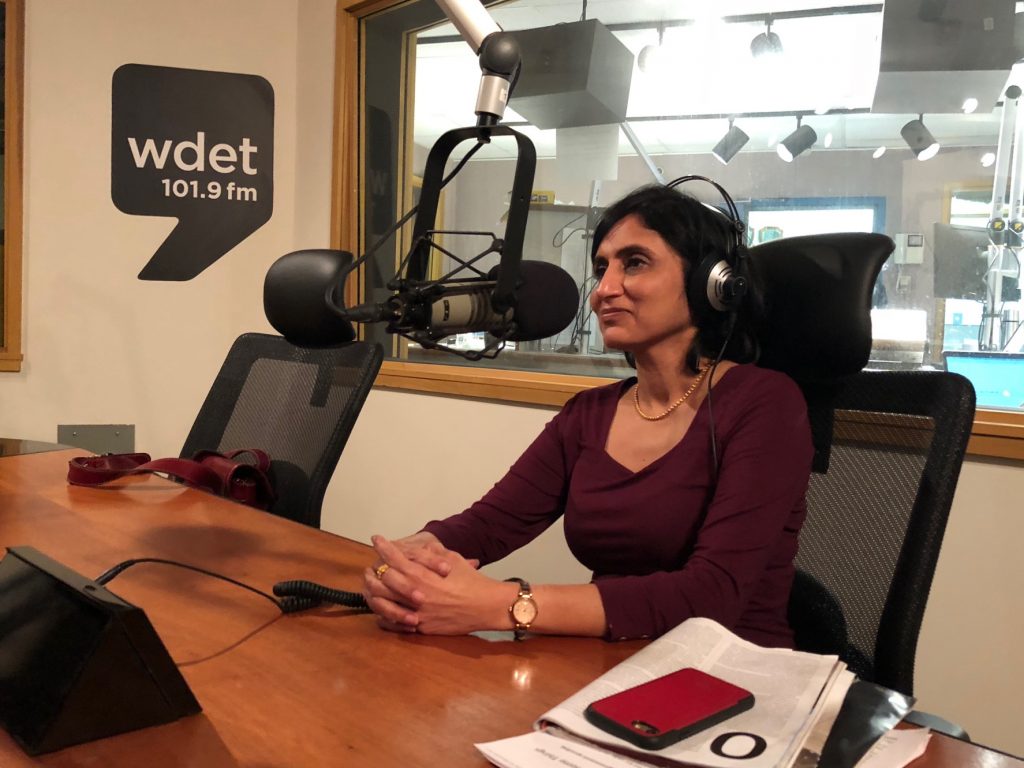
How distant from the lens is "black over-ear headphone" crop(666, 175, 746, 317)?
1255 mm

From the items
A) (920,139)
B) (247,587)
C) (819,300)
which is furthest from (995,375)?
(247,587)

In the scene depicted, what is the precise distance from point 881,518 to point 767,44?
1670 mm

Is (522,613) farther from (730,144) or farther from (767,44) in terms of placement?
(767,44)

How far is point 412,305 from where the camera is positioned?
2.24 ft

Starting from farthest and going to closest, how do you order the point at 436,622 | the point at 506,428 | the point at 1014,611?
the point at 506,428 → the point at 1014,611 → the point at 436,622

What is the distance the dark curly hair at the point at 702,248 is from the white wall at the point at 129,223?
6.68 feet

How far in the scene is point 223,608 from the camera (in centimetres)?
100

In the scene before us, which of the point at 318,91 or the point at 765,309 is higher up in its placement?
the point at 318,91

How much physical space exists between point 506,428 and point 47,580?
1.89 meters

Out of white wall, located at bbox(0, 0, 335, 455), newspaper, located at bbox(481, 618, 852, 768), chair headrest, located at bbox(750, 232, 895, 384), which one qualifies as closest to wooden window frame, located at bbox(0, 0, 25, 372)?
white wall, located at bbox(0, 0, 335, 455)

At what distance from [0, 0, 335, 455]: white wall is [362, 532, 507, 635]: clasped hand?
239 cm

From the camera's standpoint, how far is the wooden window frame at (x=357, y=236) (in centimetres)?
249

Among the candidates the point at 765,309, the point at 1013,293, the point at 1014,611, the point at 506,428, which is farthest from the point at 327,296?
the point at 506,428

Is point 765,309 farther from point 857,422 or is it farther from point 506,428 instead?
point 506,428
